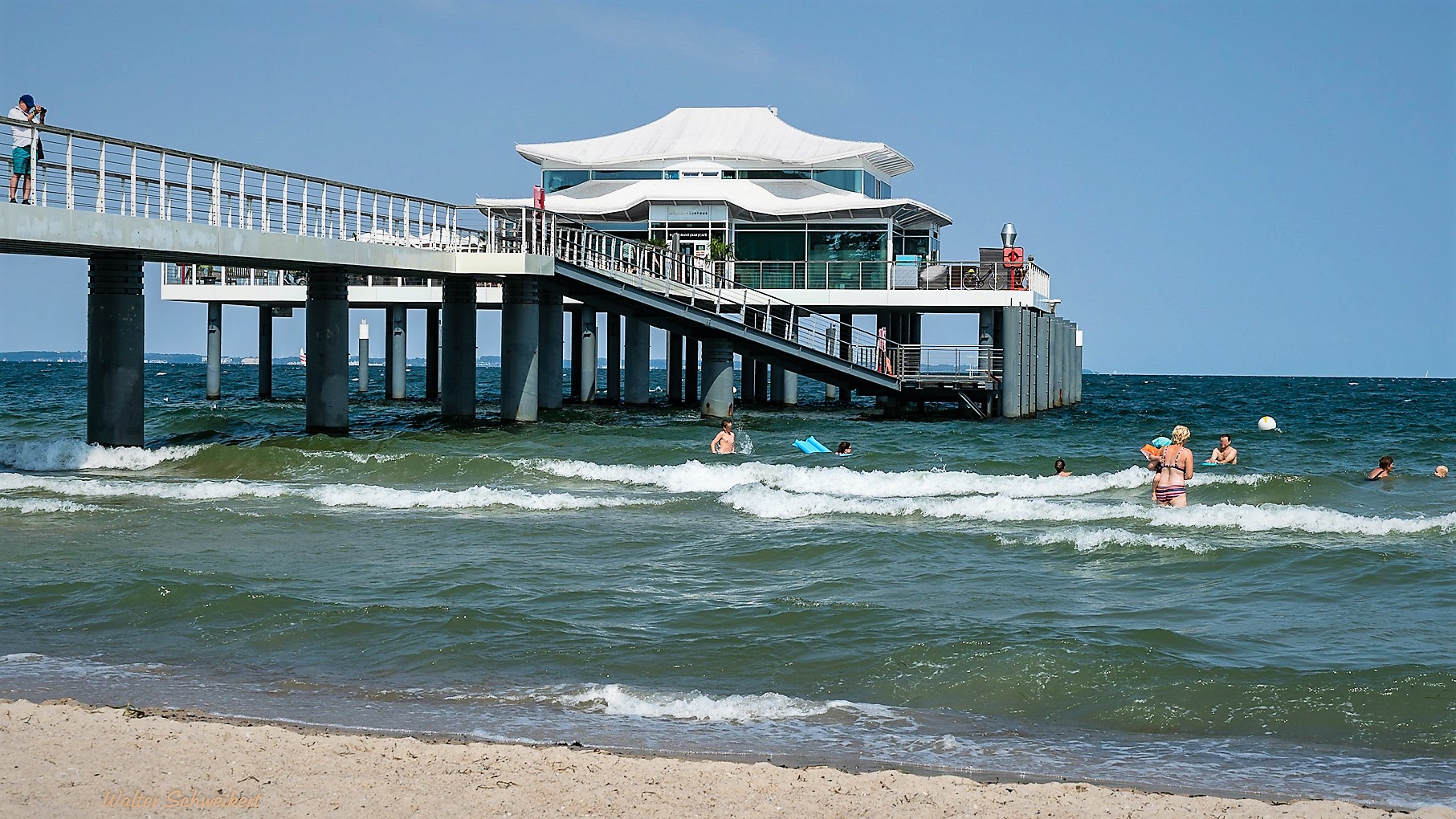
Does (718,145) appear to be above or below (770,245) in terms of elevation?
above

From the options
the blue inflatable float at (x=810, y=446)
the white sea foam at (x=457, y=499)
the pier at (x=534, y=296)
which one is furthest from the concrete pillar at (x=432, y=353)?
the white sea foam at (x=457, y=499)

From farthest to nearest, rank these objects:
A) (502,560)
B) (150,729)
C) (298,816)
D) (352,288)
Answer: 1. (352,288)
2. (502,560)
3. (150,729)
4. (298,816)

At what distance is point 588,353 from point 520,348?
13.6 m

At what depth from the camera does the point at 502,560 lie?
14.6 meters

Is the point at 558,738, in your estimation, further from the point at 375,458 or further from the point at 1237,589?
the point at 375,458

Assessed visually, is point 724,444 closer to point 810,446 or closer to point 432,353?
point 810,446

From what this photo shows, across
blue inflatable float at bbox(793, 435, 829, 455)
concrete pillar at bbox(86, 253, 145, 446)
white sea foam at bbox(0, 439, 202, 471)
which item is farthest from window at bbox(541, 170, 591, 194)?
concrete pillar at bbox(86, 253, 145, 446)

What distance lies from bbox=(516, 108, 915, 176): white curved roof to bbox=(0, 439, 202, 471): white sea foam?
24.7 metres

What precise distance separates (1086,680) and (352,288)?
127 feet

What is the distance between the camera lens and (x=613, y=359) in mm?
47094

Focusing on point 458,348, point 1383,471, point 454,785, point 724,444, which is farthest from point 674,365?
point 454,785

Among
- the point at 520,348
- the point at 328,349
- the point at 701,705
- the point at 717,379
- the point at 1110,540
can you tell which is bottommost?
the point at 701,705

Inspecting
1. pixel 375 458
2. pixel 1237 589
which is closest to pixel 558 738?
pixel 1237 589

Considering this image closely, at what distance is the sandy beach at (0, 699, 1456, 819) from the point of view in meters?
6.59
